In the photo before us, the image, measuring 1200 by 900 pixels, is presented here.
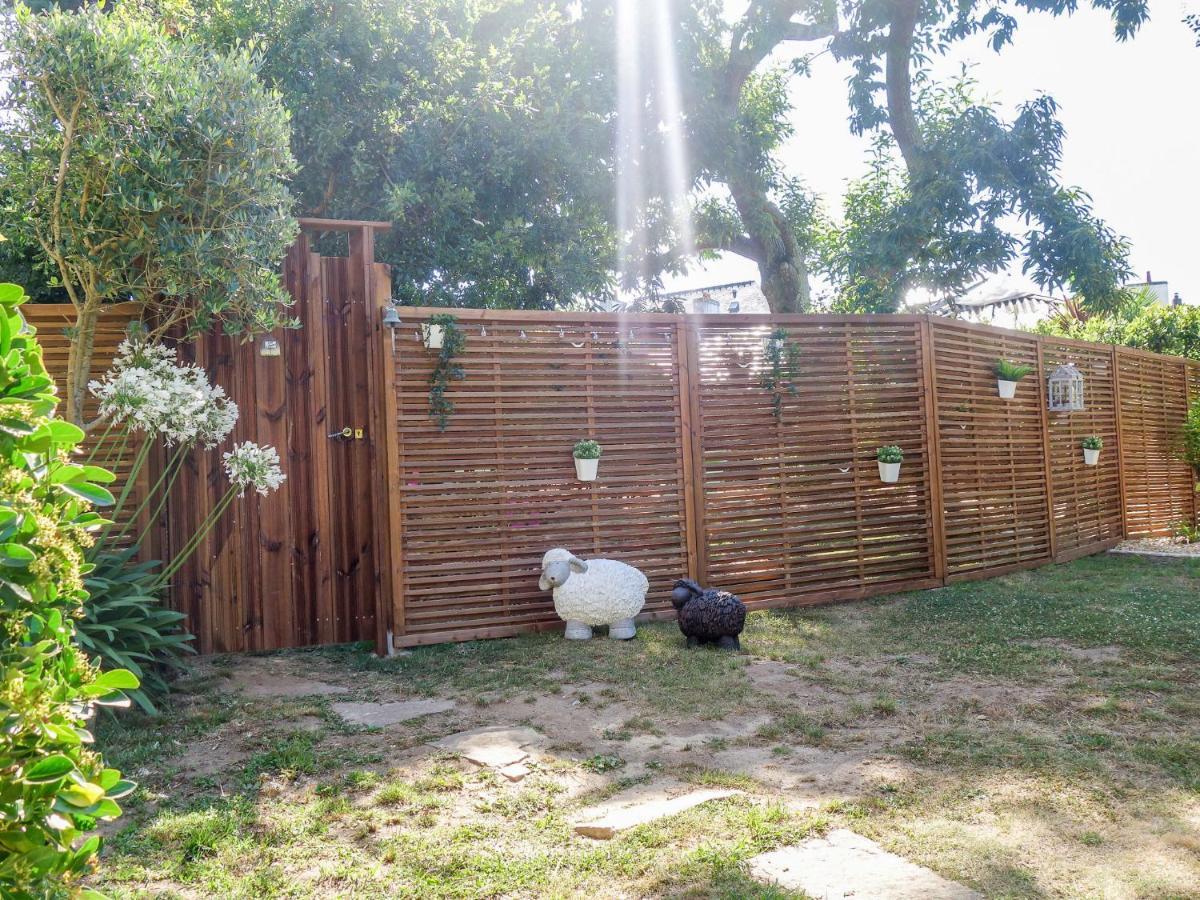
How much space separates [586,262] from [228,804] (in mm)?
6536

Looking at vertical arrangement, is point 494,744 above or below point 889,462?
below

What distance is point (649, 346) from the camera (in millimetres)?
6477

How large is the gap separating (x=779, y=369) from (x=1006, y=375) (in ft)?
8.78

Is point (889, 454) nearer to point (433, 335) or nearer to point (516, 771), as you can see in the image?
point (433, 335)

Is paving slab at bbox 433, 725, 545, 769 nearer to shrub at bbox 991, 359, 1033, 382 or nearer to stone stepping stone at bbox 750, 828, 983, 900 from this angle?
stone stepping stone at bbox 750, 828, 983, 900

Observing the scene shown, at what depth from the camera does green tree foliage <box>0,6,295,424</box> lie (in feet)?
14.6

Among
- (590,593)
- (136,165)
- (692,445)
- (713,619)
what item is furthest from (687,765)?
(136,165)

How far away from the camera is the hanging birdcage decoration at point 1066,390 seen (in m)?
8.79

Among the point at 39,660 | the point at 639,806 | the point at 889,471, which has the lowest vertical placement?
the point at 639,806

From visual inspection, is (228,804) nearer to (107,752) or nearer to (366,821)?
(366,821)

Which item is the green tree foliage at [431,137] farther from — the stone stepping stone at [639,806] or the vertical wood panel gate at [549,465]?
the stone stepping stone at [639,806]

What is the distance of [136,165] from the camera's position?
4.58 metres

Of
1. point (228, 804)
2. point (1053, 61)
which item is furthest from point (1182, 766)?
point (1053, 61)

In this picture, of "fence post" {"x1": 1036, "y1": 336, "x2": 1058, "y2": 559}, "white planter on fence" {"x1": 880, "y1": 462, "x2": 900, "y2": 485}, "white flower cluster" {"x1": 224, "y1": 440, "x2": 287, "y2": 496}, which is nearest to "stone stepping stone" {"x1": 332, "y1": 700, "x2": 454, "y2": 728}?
"white flower cluster" {"x1": 224, "y1": 440, "x2": 287, "y2": 496}
